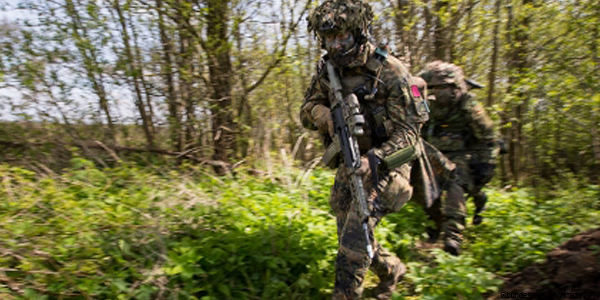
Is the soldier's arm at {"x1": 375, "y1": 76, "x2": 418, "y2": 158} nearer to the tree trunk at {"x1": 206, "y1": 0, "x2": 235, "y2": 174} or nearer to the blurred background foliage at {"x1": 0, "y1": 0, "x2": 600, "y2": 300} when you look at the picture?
the blurred background foliage at {"x1": 0, "y1": 0, "x2": 600, "y2": 300}

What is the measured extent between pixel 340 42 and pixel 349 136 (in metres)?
0.73

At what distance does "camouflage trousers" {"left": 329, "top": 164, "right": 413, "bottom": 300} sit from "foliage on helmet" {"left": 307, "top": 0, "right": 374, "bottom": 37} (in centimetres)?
110

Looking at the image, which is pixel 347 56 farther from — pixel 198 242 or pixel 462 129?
pixel 462 129

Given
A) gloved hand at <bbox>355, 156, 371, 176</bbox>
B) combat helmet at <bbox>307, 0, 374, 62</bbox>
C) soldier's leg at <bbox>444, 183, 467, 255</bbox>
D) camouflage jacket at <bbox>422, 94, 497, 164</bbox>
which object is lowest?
soldier's leg at <bbox>444, 183, 467, 255</bbox>

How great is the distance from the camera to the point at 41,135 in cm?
527

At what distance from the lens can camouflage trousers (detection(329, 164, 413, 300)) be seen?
2.91 meters

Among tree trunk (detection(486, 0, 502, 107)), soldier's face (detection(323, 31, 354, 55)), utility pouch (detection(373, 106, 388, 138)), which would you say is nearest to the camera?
soldier's face (detection(323, 31, 354, 55))

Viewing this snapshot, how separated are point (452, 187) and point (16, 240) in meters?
4.11

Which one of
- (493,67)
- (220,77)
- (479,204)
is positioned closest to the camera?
(479,204)

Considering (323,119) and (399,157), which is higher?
(323,119)

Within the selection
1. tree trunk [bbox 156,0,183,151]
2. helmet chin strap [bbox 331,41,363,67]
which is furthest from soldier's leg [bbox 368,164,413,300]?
Answer: tree trunk [bbox 156,0,183,151]

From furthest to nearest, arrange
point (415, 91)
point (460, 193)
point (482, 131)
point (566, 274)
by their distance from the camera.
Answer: point (482, 131)
point (460, 193)
point (415, 91)
point (566, 274)

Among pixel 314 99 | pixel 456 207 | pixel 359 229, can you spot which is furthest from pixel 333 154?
pixel 456 207

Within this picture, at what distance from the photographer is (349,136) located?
316 centimetres
